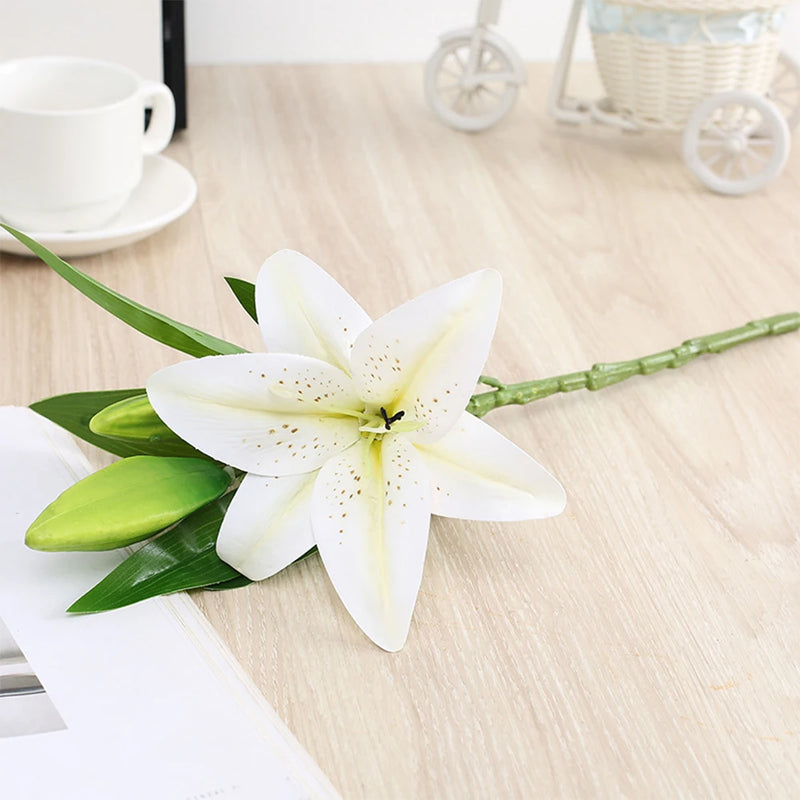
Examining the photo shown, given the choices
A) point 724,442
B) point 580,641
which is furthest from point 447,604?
point 724,442

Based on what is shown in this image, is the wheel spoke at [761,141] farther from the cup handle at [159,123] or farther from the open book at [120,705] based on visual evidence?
the open book at [120,705]

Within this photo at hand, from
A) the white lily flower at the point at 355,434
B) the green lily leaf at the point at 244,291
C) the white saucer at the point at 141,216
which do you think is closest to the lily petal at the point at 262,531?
the white lily flower at the point at 355,434

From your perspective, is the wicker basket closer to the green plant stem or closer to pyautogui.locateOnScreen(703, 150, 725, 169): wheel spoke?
pyautogui.locateOnScreen(703, 150, 725, 169): wheel spoke

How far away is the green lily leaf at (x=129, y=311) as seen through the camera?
0.46 metres

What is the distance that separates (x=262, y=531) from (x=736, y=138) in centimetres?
64

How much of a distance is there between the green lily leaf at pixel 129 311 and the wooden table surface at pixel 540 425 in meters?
0.11

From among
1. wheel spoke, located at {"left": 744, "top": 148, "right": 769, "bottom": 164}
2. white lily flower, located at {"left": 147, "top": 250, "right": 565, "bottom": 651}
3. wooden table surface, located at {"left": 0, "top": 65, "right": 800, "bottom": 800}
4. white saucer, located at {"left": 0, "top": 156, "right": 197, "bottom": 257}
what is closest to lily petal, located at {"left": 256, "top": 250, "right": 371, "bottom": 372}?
white lily flower, located at {"left": 147, "top": 250, "right": 565, "bottom": 651}

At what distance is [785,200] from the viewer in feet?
3.03

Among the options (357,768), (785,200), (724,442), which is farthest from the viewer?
(785,200)

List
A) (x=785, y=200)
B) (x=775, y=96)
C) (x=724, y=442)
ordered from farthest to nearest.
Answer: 1. (x=775, y=96)
2. (x=785, y=200)
3. (x=724, y=442)

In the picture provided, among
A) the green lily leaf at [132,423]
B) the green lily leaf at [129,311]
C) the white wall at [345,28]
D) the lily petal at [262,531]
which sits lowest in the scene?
Answer: the white wall at [345,28]

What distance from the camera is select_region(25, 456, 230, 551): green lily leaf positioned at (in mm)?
428

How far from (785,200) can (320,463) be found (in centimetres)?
62

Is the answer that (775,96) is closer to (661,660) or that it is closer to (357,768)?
(661,660)
